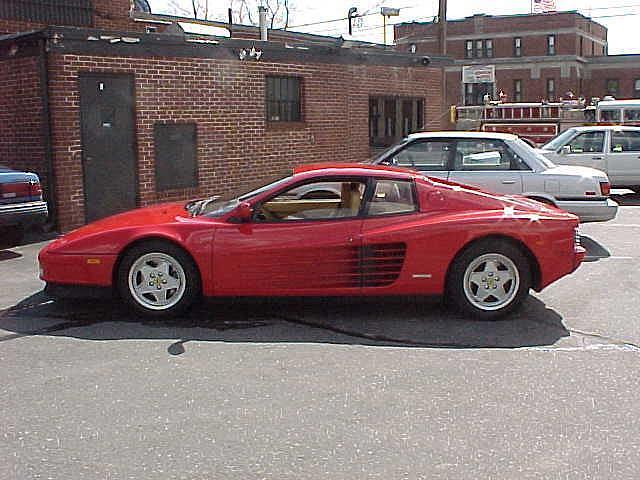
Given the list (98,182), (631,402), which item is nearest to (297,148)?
(98,182)

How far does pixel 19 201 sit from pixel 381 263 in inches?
222

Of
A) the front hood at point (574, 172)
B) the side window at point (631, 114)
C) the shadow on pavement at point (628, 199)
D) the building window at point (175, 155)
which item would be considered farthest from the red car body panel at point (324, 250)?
the side window at point (631, 114)

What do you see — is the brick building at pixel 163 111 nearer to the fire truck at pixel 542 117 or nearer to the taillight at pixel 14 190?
the taillight at pixel 14 190

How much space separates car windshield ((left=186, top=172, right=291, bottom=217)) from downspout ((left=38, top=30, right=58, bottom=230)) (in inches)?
207

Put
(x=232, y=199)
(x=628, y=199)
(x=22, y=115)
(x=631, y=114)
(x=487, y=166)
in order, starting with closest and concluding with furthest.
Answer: (x=232, y=199), (x=487, y=166), (x=22, y=115), (x=628, y=199), (x=631, y=114)

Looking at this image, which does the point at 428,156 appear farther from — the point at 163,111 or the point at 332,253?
the point at 163,111

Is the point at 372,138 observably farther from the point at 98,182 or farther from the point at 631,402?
the point at 631,402

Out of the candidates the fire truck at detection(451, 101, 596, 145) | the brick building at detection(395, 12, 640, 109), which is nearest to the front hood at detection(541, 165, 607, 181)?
the fire truck at detection(451, 101, 596, 145)

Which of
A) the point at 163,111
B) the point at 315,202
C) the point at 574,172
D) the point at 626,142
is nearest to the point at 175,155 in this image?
the point at 163,111

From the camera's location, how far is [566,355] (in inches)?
232

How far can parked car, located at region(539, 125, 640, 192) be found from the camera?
16.9m

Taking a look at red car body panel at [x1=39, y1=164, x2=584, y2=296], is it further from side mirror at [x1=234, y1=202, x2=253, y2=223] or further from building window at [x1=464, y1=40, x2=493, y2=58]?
building window at [x1=464, y1=40, x2=493, y2=58]

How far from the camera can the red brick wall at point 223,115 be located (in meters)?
12.1

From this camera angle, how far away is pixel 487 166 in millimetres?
10172
